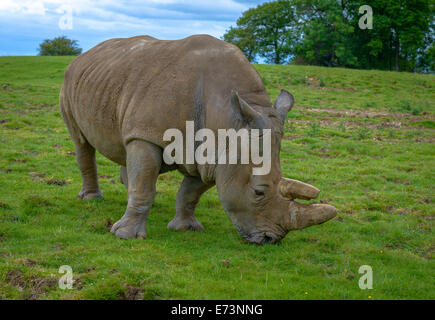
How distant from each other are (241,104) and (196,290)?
6.75 ft

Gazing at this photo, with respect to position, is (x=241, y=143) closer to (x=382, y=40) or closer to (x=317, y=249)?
(x=317, y=249)

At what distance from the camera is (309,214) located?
224 inches

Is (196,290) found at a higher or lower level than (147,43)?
lower

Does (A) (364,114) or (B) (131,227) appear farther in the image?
(A) (364,114)

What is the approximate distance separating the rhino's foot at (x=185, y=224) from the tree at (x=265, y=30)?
40649 millimetres

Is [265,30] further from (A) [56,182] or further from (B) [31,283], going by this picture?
(B) [31,283]

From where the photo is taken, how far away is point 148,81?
20.9 ft

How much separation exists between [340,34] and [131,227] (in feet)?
120

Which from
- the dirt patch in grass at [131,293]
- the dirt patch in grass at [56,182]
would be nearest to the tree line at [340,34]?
the dirt patch in grass at [56,182]

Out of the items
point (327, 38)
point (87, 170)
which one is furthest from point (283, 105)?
point (327, 38)

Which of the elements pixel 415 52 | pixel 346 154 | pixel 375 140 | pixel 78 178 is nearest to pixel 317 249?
pixel 78 178

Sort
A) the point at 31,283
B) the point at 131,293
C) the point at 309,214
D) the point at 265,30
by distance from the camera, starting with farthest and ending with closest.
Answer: the point at 265,30, the point at 309,214, the point at 31,283, the point at 131,293
